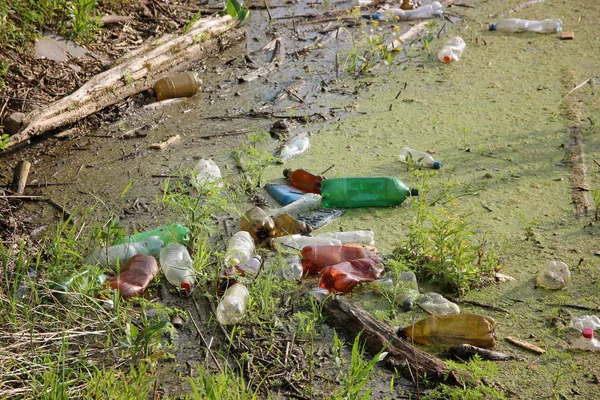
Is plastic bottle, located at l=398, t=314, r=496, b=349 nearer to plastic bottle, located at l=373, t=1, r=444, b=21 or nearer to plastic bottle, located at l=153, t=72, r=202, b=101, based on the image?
plastic bottle, located at l=153, t=72, r=202, b=101

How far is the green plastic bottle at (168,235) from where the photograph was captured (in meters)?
3.86

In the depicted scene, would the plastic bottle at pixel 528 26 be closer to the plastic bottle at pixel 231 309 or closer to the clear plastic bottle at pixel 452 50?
the clear plastic bottle at pixel 452 50

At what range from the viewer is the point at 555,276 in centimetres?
359

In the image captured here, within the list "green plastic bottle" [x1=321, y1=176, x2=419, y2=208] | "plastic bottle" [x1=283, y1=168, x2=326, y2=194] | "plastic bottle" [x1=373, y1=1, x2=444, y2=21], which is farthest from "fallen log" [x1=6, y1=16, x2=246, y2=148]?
"green plastic bottle" [x1=321, y1=176, x2=419, y2=208]

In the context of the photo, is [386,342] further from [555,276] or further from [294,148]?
[294,148]

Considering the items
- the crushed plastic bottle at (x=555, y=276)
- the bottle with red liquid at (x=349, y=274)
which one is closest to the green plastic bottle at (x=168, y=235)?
the bottle with red liquid at (x=349, y=274)

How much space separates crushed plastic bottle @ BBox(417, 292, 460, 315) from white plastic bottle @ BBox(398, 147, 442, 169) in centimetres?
133

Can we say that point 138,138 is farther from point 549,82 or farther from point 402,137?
→ point 549,82

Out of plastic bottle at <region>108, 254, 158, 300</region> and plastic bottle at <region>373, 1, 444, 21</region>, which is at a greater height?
plastic bottle at <region>108, 254, 158, 300</region>

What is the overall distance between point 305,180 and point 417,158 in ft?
2.53

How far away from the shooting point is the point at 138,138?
5316mm

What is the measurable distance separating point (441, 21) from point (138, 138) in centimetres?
333

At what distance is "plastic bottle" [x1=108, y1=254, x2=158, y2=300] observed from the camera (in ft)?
11.7

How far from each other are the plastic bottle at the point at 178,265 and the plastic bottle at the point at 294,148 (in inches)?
50.2
